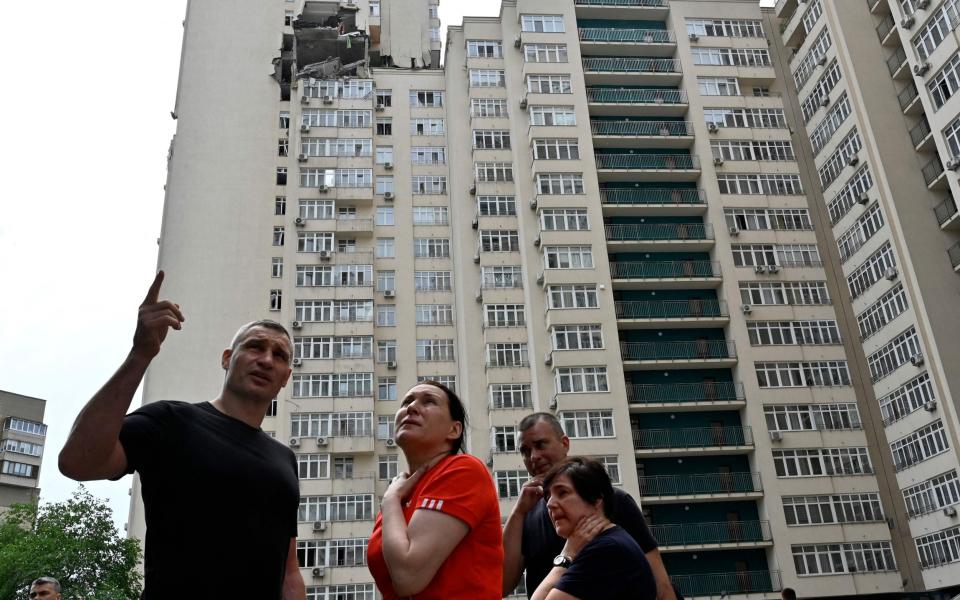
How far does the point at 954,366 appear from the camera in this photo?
119 feet

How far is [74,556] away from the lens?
3722 centimetres

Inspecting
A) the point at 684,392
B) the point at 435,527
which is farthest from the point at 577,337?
the point at 435,527

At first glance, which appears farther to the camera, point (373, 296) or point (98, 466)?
point (373, 296)

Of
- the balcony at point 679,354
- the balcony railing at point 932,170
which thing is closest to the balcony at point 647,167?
the balcony at point 679,354

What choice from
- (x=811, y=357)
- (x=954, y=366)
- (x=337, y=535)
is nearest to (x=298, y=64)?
(x=337, y=535)

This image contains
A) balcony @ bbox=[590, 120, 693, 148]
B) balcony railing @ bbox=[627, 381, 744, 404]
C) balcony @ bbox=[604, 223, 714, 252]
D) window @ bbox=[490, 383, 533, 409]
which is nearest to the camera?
balcony railing @ bbox=[627, 381, 744, 404]

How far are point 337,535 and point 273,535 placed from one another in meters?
39.7

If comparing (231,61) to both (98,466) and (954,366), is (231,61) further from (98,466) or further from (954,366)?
(98,466)

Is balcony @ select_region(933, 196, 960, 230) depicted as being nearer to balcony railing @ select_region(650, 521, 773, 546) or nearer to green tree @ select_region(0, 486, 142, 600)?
balcony railing @ select_region(650, 521, 773, 546)

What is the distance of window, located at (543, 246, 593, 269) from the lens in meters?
45.0

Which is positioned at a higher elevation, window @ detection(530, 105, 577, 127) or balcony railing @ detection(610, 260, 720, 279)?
window @ detection(530, 105, 577, 127)

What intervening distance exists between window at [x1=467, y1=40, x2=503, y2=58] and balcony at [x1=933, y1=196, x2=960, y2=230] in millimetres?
26969

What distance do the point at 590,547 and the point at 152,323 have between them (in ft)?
8.10

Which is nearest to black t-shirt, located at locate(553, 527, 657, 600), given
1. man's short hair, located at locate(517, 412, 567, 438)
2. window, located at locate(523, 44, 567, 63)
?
man's short hair, located at locate(517, 412, 567, 438)
